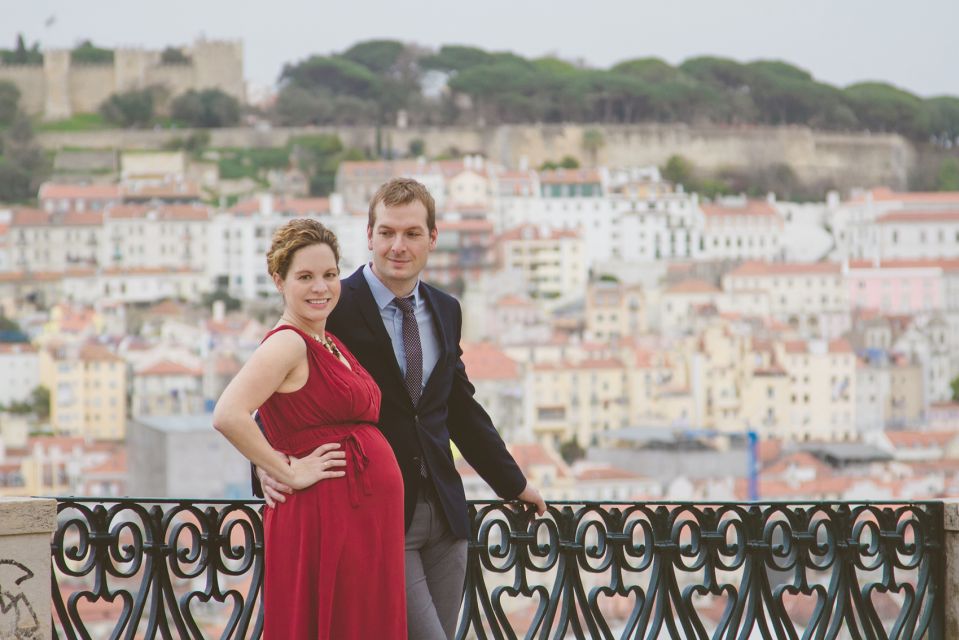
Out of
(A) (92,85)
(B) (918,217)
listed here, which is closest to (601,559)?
(B) (918,217)

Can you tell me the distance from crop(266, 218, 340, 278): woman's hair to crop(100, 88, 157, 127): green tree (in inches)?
2305

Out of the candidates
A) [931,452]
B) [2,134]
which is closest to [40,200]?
[2,134]

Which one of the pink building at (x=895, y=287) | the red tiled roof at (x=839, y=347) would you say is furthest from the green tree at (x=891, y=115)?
the red tiled roof at (x=839, y=347)

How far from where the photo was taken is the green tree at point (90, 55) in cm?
6244

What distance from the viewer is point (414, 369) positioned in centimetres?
245

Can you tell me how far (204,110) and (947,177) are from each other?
2862 centimetres

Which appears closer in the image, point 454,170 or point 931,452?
→ point 931,452

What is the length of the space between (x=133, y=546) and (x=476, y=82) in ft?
204

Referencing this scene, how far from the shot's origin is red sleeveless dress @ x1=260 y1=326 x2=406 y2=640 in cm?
224

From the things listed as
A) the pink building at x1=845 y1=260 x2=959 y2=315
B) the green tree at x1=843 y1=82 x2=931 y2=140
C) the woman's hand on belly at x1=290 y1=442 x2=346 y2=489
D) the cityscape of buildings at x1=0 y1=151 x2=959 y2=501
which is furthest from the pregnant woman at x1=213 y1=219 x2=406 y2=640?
the green tree at x1=843 y1=82 x2=931 y2=140

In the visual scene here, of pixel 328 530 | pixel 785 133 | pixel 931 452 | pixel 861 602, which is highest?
pixel 785 133

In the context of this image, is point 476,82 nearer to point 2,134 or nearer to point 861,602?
point 2,134

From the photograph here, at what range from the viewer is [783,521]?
2.81m

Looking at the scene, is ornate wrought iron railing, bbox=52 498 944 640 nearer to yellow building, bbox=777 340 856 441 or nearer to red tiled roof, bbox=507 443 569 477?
red tiled roof, bbox=507 443 569 477
